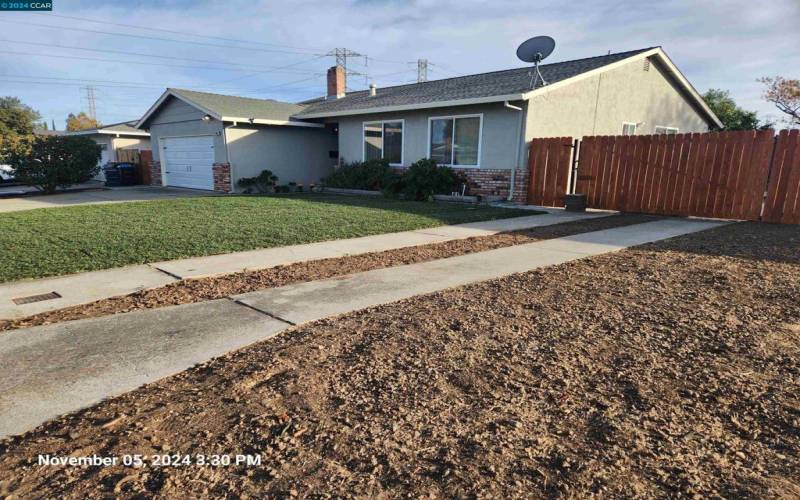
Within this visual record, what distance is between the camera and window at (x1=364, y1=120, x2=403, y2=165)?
1667 centimetres

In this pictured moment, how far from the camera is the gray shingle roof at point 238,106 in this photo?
17.5 meters

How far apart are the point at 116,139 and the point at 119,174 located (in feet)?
12.8

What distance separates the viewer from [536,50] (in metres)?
13.5

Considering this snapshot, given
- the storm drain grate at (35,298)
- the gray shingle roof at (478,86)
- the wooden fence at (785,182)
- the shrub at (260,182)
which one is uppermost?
the gray shingle roof at (478,86)

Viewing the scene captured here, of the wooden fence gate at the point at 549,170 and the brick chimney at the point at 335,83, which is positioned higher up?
the brick chimney at the point at 335,83

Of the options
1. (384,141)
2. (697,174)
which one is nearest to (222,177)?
(384,141)

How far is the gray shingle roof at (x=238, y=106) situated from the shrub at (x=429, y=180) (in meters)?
6.86

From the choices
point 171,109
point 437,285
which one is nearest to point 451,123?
point 437,285

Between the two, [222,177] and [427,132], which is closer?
[427,132]

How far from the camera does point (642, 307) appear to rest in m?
4.33

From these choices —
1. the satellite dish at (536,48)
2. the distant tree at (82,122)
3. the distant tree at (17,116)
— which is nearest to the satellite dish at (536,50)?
the satellite dish at (536,48)

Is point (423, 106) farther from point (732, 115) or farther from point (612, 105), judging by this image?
point (732, 115)

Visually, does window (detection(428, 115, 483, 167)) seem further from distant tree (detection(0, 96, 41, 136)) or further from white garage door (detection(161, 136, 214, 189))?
distant tree (detection(0, 96, 41, 136))

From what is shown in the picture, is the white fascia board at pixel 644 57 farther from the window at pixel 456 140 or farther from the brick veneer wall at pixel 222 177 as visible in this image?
the brick veneer wall at pixel 222 177
